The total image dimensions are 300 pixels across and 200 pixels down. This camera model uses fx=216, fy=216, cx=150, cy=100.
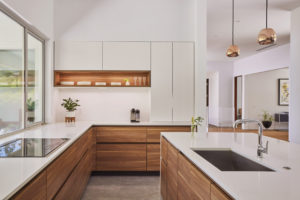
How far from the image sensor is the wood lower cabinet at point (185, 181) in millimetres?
1154

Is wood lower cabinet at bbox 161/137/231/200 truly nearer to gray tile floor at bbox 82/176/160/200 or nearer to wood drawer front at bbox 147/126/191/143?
gray tile floor at bbox 82/176/160/200

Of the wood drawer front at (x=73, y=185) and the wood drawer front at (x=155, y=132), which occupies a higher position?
the wood drawer front at (x=155, y=132)

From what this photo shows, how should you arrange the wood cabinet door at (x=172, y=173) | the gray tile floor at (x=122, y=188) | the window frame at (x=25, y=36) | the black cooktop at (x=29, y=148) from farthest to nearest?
the gray tile floor at (x=122, y=188) < the window frame at (x=25, y=36) < the wood cabinet door at (x=172, y=173) < the black cooktop at (x=29, y=148)

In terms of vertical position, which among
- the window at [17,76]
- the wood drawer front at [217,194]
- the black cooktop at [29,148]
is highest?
the window at [17,76]

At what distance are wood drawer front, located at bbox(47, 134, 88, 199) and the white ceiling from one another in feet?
12.2

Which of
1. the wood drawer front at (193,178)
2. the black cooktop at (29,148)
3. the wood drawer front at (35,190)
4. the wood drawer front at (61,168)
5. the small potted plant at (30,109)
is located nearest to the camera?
the wood drawer front at (35,190)

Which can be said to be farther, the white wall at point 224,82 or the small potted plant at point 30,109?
the white wall at point 224,82

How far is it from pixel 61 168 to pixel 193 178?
1.10 m

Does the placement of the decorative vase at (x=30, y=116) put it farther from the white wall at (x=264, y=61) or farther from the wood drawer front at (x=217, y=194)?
the white wall at (x=264, y=61)

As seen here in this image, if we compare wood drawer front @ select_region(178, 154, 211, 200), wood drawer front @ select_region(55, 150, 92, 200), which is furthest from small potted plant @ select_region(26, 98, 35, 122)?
wood drawer front @ select_region(178, 154, 211, 200)

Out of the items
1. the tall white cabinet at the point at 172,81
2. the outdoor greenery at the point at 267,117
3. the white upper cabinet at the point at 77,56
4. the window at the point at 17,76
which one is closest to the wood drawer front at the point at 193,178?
the window at the point at 17,76

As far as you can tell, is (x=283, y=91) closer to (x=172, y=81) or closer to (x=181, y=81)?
(x=181, y=81)

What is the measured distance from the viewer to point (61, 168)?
1.81 meters

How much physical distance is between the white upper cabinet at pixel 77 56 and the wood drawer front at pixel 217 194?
3236mm
